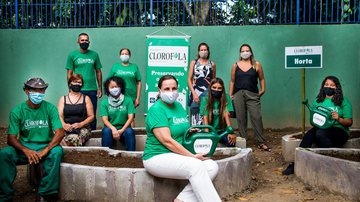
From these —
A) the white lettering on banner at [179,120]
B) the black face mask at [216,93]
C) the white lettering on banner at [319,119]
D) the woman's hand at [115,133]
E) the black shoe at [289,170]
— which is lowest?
the black shoe at [289,170]

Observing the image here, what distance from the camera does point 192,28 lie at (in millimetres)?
10867

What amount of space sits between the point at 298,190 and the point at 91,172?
2419 mm

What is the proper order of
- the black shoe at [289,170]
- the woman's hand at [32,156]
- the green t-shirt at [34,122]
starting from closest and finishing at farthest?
the woman's hand at [32,156] → the green t-shirt at [34,122] → the black shoe at [289,170]

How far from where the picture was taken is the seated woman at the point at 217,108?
7.57 meters

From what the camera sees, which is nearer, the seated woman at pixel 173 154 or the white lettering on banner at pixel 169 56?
the seated woman at pixel 173 154

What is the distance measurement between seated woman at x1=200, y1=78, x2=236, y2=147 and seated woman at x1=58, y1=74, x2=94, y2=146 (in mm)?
1595

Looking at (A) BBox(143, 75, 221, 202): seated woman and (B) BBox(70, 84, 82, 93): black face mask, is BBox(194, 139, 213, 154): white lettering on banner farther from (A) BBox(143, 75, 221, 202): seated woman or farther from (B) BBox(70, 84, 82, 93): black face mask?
(B) BBox(70, 84, 82, 93): black face mask

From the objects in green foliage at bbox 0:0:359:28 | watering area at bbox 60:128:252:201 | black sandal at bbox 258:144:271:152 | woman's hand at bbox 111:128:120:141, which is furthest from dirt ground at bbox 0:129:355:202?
A: green foliage at bbox 0:0:359:28

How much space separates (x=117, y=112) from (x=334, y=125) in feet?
9.63

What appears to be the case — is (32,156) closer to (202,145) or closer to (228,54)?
(202,145)

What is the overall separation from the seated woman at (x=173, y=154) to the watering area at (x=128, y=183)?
0.20 m

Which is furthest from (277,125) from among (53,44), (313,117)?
(53,44)

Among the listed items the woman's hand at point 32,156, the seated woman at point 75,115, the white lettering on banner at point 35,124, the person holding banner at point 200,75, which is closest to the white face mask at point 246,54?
the person holding banner at point 200,75

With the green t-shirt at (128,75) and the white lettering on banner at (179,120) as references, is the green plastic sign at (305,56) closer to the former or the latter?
the green t-shirt at (128,75)
